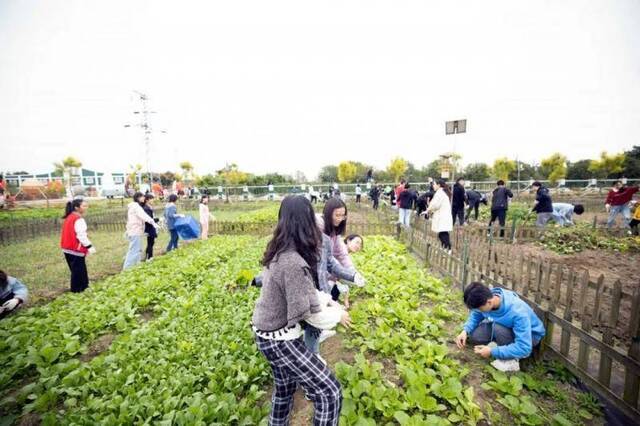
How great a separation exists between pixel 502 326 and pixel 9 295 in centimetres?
596

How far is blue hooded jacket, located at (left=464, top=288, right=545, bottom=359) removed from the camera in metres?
2.92

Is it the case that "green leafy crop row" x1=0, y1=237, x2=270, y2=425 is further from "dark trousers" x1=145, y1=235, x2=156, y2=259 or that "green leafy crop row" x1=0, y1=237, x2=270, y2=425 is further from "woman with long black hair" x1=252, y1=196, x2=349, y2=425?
"dark trousers" x1=145, y1=235, x2=156, y2=259

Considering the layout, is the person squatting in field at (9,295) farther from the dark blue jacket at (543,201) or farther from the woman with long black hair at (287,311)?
the dark blue jacket at (543,201)

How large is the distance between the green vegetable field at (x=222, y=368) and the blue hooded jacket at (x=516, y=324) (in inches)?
9.5

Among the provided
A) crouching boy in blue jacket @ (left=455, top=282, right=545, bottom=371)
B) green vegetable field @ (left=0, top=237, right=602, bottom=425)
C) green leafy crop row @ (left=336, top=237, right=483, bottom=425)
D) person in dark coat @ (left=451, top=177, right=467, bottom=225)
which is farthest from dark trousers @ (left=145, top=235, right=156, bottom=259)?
person in dark coat @ (left=451, top=177, right=467, bottom=225)

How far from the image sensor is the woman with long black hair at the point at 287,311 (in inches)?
71.1

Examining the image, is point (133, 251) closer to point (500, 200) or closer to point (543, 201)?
point (500, 200)

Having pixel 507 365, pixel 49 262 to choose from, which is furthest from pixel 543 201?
pixel 49 262

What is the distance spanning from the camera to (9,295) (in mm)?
3719

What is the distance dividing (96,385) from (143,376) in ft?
1.35

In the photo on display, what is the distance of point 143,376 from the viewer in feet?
10.2

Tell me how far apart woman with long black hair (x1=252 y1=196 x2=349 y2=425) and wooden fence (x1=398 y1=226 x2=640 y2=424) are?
8.34 feet

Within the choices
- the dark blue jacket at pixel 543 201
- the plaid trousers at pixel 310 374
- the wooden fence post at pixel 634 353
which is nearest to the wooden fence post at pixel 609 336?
the wooden fence post at pixel 634 353

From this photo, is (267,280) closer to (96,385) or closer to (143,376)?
(143,376)
